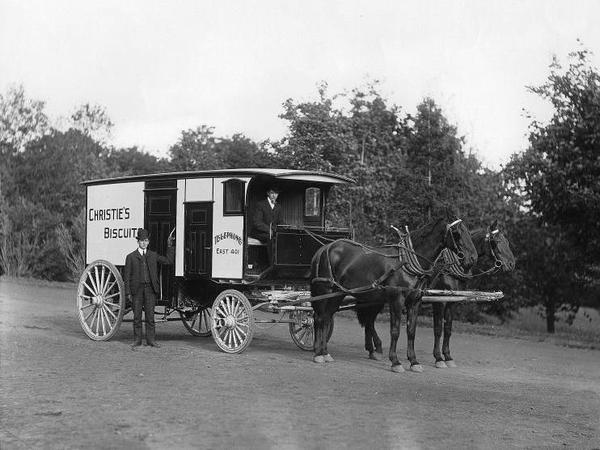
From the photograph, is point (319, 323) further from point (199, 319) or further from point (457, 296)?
point (199, 319)

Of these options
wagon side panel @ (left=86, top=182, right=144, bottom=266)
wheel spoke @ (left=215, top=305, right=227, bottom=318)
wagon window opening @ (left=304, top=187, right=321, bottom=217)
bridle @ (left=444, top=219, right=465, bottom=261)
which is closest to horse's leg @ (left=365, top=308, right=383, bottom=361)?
bridle @ (left=444, top=219, right=465, bottom=261)

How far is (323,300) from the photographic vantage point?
13.5 metres

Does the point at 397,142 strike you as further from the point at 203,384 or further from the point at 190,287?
the point at 203,384

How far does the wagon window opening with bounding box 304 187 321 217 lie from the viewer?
15.4 metres

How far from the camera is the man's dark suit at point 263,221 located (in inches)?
549

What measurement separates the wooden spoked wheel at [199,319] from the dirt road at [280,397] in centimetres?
40

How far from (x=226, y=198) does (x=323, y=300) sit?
221cm

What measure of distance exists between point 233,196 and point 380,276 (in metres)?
2.67

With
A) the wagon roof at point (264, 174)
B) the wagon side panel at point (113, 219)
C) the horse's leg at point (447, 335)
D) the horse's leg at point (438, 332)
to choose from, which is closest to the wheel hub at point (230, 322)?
the wagon roof at point (264, 174)

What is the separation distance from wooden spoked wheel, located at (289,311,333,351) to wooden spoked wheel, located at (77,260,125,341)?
9.20ft

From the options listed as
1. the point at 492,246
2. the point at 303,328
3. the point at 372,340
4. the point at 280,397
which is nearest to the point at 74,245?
the point at 303,328

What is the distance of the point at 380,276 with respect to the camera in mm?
13094

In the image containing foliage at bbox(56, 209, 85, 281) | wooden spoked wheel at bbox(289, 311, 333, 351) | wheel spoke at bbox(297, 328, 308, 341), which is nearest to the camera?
wooden spoked wheel at bbox(289, 311, 333, 351)

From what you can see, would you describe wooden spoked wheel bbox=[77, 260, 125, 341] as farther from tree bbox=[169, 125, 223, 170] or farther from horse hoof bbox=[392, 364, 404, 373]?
tree bbox=[169, 125, 223, 170]
